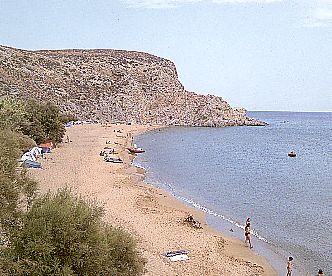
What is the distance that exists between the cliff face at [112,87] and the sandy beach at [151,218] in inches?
1786

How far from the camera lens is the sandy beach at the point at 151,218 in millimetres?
17453

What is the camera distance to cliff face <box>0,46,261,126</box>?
9299 cm

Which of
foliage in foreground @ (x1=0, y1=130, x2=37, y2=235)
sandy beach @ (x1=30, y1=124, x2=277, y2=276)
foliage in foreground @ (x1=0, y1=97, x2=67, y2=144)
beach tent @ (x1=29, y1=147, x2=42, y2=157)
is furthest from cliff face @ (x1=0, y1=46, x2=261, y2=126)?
foliage in foreground @ (x1=0, y1=130, x2=37, y2=235)

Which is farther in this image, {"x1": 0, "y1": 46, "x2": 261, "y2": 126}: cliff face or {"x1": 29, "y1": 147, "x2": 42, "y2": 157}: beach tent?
{"x1": 0, "y1": 46, "x2": 261, "y2": 126}: cliff face

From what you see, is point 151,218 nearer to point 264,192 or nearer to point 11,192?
point 11,192

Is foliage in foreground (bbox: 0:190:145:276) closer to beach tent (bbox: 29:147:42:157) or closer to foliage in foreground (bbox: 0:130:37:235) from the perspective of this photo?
foliage in foreground (bbox: 0:130:37:235)

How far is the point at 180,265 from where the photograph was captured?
1691 centimetres

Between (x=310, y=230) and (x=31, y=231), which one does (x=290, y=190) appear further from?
(x=31, y=231)

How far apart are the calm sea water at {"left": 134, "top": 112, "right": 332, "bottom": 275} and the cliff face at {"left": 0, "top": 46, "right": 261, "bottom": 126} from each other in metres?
38.1

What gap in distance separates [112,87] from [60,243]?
354 ft

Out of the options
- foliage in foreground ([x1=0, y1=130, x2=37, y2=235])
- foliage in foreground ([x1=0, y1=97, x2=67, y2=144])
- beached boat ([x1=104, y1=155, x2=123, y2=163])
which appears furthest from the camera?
beached boat ([x1=104, y1=155, x2=123, y2=163])

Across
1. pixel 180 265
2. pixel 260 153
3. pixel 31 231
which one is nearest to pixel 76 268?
pixel 31 231

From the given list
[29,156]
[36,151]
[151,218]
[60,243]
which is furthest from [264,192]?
[60,243]

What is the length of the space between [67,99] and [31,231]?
92171 millimetres
